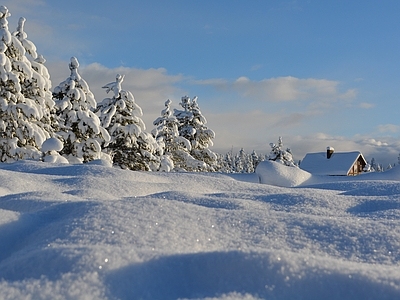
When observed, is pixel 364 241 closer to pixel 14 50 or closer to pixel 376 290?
pixel 376 290

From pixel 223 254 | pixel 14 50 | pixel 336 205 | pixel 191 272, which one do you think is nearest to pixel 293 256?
pixel 223 254

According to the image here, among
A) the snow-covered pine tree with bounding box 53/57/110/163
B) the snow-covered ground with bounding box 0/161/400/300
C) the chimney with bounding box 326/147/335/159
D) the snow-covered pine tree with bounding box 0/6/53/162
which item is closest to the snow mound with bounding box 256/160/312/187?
the snow-covered ground with bounding box 0/161/400/300

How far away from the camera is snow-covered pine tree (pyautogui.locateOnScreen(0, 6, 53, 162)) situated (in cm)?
1480

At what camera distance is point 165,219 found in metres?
2.19

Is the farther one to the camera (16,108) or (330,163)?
(330,163)

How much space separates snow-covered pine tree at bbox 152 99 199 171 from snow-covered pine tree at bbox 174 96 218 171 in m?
1.36

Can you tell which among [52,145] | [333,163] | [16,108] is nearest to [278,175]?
[52,145]

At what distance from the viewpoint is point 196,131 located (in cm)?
2606

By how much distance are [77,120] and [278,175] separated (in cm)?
1197

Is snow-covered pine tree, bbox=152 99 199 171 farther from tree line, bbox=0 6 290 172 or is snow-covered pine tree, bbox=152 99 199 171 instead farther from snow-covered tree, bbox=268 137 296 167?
snow-covered tree, bbox=268 137 296 167

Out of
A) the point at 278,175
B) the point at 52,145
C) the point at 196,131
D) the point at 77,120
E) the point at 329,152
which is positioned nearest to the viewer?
the point at 278,175

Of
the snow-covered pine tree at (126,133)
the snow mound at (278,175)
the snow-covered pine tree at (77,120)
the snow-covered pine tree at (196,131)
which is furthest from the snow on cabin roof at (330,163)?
the snow mound at (278,175)

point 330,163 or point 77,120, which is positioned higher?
point 77,120

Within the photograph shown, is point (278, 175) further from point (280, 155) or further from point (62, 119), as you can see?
point (280, 155)
